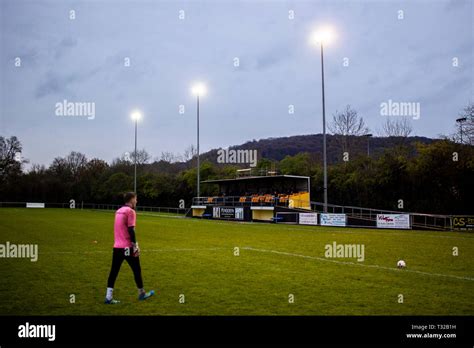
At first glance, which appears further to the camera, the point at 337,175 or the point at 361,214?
the point at 337,175

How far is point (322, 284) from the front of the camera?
9375mm

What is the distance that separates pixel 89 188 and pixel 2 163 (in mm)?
17269
